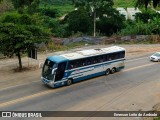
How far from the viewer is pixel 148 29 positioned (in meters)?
52.9

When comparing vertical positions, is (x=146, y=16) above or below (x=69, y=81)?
above

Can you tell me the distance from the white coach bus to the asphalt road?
61 cm

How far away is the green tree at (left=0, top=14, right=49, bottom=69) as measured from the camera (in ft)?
101

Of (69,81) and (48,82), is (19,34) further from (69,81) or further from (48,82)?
(69,81)

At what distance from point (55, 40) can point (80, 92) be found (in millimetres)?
19784

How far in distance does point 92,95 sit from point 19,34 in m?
9.51

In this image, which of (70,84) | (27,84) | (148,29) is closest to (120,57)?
(70,84)

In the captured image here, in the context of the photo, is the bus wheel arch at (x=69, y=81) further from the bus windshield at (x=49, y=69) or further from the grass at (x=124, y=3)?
the grass at (x=124, y=3)

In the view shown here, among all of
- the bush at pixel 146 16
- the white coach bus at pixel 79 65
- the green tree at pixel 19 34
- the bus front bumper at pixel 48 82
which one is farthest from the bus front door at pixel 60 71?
the bush at pixel 146 16

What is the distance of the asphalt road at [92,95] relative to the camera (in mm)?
23703

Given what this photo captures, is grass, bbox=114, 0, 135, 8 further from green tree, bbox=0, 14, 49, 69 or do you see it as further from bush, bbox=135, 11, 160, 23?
green tree, bbox=0, 14, 49, 69

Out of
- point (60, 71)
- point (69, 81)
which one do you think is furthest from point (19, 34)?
point (69, 81)

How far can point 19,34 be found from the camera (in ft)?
102

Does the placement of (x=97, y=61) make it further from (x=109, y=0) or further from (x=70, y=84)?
(x=109, y=0)
